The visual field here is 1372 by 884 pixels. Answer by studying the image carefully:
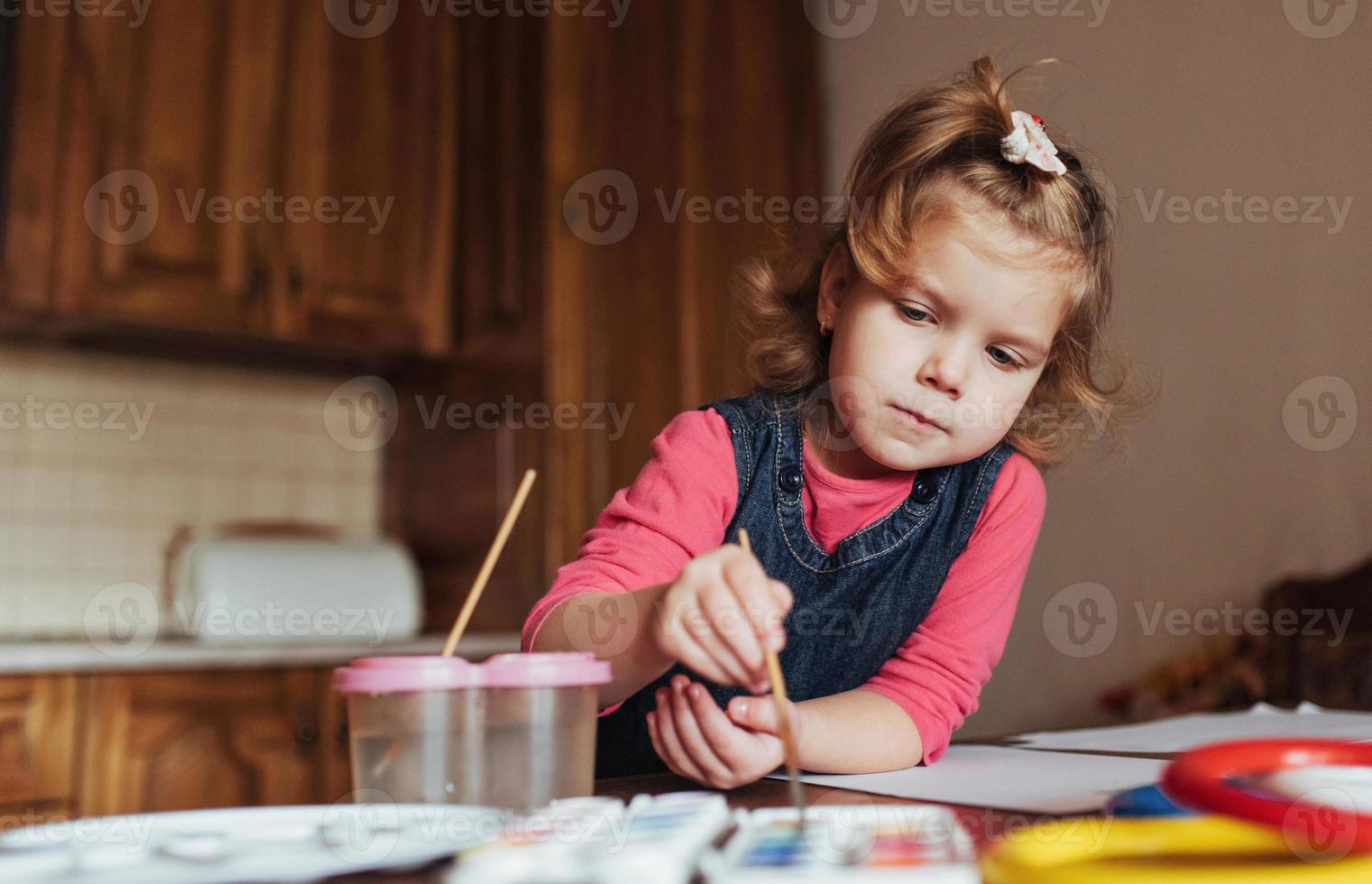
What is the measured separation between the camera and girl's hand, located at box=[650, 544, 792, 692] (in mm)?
539

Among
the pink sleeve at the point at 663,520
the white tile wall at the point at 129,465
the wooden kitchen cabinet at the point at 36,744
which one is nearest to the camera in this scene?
the pink sleeve at the point at 663,520

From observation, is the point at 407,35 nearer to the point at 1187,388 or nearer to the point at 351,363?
the point at 351,363

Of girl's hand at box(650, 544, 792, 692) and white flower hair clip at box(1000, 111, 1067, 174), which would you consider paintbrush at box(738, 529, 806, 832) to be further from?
white flower hair clip at box(1000, 111, 1067, 174)

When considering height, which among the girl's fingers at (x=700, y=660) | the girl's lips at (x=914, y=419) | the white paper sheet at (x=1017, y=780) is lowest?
the white paper sheet at (x=1017, y=780)

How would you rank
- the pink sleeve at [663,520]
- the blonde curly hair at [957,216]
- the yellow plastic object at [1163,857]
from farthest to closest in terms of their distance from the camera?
1. the blonde curly hair at [957,216]
2. the pink sleeve at [663,520]
3. the yellow plastic object at [1163,857]

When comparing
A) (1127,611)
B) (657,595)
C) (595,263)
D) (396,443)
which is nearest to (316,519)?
(396,443)

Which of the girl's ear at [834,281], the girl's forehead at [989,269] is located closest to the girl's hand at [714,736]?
the girl's forehead at [989,269]

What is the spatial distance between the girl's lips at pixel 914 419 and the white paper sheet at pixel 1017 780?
0.81 ft

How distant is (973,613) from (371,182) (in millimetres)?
1737

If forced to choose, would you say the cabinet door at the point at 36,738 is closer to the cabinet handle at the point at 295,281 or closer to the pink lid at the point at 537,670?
the cabinet handle at the point at 295,281

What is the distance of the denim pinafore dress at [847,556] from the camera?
1029mm

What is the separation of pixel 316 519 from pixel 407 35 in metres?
1.03

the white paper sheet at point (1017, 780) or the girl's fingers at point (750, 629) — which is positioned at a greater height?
the girl's fingers at point (750, 629)

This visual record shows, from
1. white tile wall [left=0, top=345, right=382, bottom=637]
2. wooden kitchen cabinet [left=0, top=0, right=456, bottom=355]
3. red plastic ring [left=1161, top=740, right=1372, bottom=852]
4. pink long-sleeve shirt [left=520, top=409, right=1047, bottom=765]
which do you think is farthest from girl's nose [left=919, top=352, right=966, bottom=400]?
white tile wall [left=0, top=345, right=382, bottom=637]
